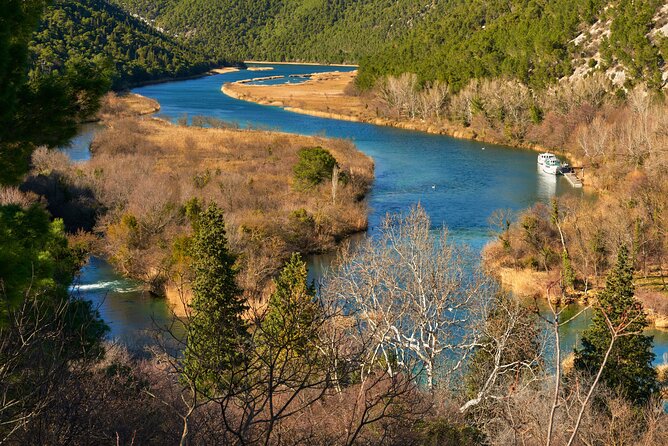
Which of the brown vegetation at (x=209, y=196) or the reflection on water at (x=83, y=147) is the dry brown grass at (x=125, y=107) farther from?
the brown vegetation at (x=209, y=196)

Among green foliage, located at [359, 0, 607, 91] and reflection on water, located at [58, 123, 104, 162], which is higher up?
green foliage, located at [359, 0, 607, 91]

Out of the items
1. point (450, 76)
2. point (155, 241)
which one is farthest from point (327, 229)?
point (450, 76)

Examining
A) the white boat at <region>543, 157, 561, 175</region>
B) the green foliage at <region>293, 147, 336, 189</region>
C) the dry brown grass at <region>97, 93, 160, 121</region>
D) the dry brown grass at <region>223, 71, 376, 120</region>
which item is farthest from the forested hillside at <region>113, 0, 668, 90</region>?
the green foliage at <region>293, 147, 336, 189</region>

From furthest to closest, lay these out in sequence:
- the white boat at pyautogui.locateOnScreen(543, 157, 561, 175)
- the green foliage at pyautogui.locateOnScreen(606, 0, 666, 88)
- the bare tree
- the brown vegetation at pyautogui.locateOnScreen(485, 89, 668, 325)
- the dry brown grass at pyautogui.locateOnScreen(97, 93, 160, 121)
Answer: the dry brown grass at pyautogui.locateOnScreen(97, 93, 160, 121) < the green foliage at pyautogui.locateOnScreen(606, 0, 666, 88) < the white boat at pyautogui.locateOnScreen(543, 157, 561, 175) < the brown vegetation at pyautogui.locateOnScreen(485, 89, 668, 325) < the bare tree

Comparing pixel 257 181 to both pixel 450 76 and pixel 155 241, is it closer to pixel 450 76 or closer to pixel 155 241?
pixel 155 241

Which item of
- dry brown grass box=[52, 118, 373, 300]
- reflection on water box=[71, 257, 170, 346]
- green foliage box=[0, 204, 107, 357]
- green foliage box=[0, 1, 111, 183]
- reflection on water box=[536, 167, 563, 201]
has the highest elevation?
green foliage box=[0, 1, 111, 183]

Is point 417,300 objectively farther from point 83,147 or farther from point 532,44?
point 532,44

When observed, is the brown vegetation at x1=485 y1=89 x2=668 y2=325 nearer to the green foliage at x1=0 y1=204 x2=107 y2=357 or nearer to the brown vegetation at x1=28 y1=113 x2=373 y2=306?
the brown vegetation at x1=28 y1=113 x2=373 y2=306
